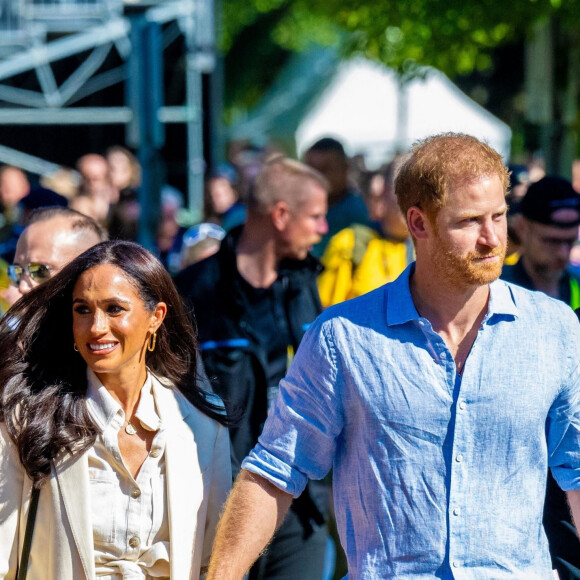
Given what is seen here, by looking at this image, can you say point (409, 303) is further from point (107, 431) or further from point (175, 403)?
point (107, 431)

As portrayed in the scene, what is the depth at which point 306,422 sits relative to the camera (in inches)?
133

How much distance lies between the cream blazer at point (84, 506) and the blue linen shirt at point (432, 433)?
33 centimetres

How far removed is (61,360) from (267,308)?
6.59ft

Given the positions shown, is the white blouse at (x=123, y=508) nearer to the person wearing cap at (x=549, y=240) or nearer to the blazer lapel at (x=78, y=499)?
the blazer lapel at (x=78, y=499)

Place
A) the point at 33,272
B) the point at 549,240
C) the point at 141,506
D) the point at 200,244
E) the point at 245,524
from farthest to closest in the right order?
the point at 200,244 → the point at 549,240 → the point at 33,272 → the point at 141,506 → the point at 245,524

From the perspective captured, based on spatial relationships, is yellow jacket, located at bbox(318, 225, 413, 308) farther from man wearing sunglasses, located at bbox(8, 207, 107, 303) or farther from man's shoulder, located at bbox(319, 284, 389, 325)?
man's shoulder, located at bbox(319, 284, 389, 325)

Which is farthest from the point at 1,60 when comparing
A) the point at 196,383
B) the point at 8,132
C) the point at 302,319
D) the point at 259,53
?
the point at 259,53

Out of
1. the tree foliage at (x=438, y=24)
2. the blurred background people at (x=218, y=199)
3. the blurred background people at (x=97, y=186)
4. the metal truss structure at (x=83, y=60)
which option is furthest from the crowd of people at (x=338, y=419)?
the metal truss structure at (x=83, y=60)

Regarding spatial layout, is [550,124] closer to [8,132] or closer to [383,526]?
[383,526]

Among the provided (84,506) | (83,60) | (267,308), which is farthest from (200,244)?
(83,60)

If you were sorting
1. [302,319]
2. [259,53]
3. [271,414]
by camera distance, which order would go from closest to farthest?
[271,414]
[302,319]
[259,53]

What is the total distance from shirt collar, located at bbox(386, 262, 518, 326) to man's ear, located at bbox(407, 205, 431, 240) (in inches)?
5.9

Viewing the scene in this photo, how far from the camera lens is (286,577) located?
17.0ft

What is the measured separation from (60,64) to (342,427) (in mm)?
17471
